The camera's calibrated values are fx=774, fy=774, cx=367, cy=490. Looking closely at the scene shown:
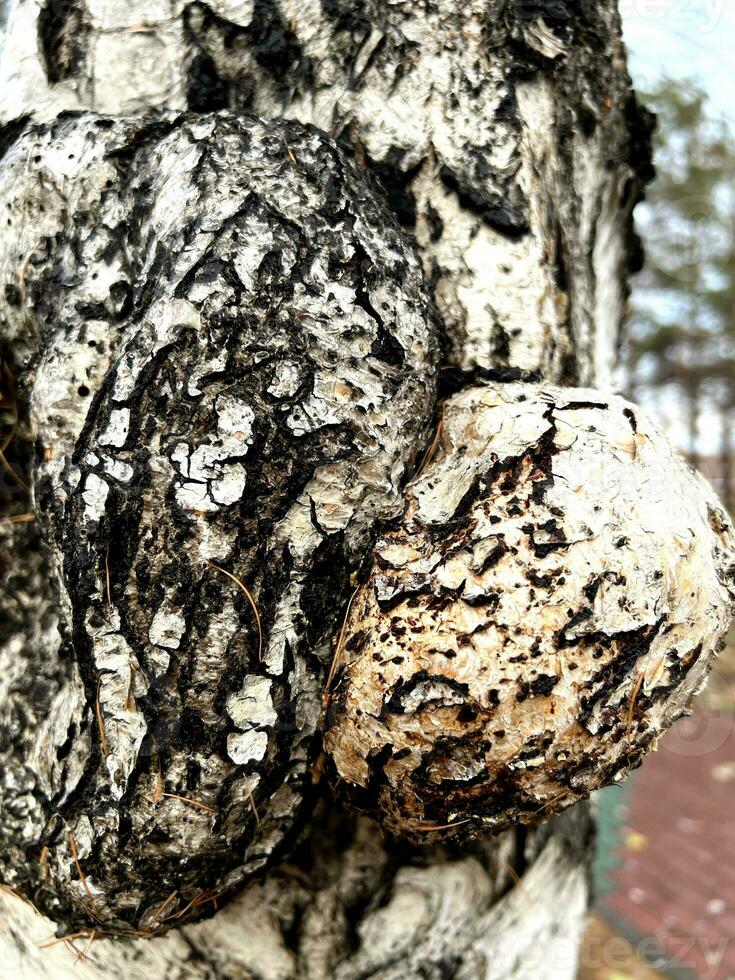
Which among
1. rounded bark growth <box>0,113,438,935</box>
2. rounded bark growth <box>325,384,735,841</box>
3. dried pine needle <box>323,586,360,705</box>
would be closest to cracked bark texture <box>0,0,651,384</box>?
rounded bark growth <box>0,113,438,935</box>

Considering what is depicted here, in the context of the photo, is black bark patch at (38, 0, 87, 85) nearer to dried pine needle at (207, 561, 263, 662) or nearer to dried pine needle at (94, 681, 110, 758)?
dried pine needle at (207, 561, 263, 662)

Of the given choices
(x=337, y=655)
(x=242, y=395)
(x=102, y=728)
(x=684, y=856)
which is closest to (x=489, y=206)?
(x=242, y=395)

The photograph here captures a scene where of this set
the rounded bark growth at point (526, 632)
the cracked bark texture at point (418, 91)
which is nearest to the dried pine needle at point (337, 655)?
the rounded bark growth at point (526, 632)

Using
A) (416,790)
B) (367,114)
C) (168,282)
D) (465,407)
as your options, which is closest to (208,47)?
(367,114)

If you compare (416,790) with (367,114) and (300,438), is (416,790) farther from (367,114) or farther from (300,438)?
(367,114)

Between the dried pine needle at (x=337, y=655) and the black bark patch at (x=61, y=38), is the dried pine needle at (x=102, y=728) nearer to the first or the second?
the dried pine needle at (x=337, y=655)
